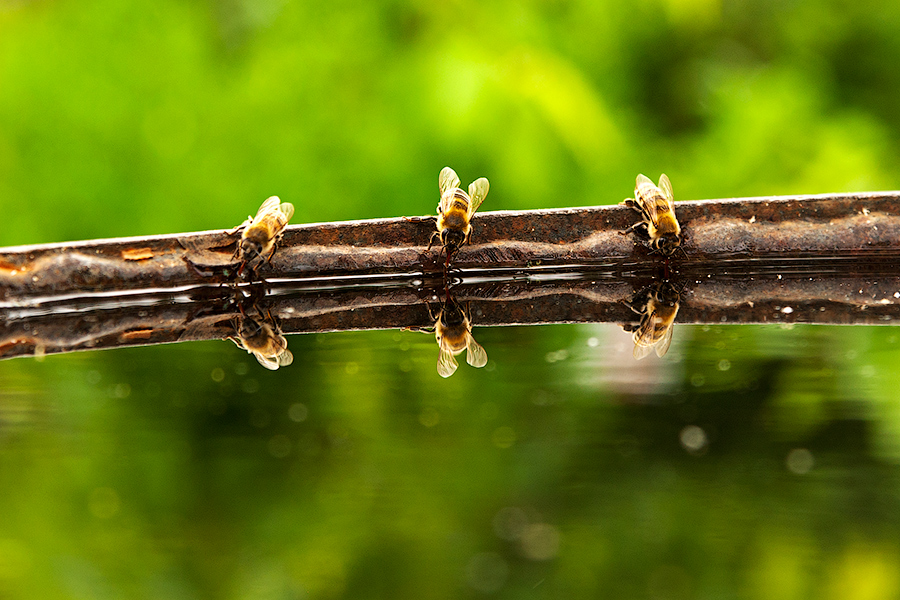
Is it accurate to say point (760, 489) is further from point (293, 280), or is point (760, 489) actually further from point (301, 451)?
point (293, 280)

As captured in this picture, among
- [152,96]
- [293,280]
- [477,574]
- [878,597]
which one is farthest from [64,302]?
[152,96]

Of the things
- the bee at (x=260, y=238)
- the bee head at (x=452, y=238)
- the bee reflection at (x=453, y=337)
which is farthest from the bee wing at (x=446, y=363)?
the bee at (x=260, y=238)

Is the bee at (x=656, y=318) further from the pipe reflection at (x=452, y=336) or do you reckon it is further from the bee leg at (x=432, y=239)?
the bee leg at (x=432, y=239)

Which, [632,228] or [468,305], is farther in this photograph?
[632,228]

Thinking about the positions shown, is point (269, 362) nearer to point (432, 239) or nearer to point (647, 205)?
point (432, 239)

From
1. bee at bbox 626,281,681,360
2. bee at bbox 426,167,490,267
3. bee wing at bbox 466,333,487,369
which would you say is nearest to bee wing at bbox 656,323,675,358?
bee at bbox 626,281,681,360

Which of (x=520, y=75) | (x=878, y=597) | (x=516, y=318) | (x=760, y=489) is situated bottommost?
(x=878, y=597)

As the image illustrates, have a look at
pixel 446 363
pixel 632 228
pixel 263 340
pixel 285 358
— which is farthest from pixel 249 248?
pixel 632 228

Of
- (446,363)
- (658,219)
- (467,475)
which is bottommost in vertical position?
(467,475)
